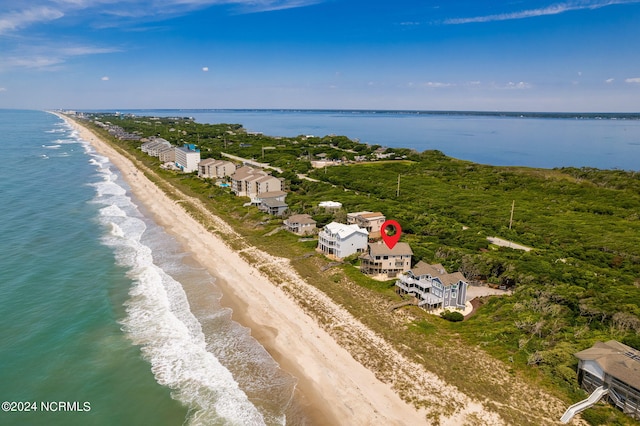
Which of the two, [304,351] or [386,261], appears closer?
[304,351]

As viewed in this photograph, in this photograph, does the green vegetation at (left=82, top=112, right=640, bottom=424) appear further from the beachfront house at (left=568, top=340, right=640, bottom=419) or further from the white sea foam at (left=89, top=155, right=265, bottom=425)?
the white sea foam at (left=89, top=155, right=265, bottom=425)

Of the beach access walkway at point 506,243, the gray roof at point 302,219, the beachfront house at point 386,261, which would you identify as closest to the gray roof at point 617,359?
the beachfront house at point 386,261

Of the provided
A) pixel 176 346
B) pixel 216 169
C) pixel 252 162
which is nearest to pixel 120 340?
pixel 176 346

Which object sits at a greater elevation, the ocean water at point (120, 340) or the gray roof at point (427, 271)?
the gray roof at point (427, 271)

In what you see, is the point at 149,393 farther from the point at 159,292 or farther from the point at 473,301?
the point at 473,301

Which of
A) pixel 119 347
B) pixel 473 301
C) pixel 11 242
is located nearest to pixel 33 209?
pixel 11 242

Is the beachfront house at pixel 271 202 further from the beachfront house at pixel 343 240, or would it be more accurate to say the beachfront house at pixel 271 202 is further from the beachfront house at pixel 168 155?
the beachfront house at pixel 168 155

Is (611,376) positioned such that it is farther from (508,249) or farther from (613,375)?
(508,249)
